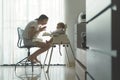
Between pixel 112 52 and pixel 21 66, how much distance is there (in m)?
4.75

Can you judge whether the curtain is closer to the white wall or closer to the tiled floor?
the white wall

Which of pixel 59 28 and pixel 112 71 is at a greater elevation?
pixel 59 28

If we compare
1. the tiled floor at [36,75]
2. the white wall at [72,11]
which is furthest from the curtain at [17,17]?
the tiled floor at [36,75]

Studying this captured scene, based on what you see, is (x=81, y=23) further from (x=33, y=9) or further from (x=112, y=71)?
(x=112, y=71)

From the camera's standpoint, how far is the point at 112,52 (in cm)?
107

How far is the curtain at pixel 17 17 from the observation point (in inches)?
234

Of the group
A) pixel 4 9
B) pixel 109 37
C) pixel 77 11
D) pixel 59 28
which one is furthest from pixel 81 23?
pixel 109 37

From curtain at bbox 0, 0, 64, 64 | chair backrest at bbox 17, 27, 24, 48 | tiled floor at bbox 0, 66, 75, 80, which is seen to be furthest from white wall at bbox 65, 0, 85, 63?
tiled floor at bbox 0, 66, 75, 80

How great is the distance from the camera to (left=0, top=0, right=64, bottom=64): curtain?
19.5 ft

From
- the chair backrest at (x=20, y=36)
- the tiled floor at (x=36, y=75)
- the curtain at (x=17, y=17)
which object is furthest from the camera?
A: the curtain at (x=17, y=17)

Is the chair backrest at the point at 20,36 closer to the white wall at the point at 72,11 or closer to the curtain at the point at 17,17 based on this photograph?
the curtain at the point at 17,17

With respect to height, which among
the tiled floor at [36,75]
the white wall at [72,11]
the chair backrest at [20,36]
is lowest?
the tiled floor at [36,75]

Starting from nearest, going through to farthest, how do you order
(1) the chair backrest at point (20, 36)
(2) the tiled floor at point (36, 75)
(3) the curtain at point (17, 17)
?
(2) the tiled floor at point (36, 75)
(1) the chair backrest at point (20, 36)
(3) the curtain at point (17, 17)

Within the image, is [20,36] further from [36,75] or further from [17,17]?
[17,17]
